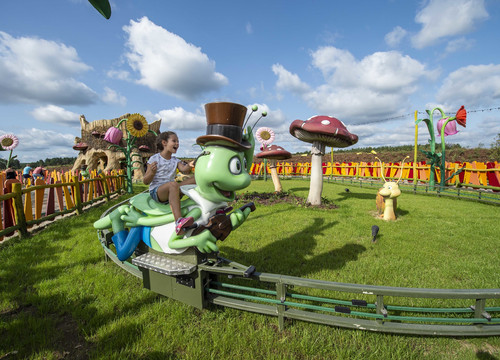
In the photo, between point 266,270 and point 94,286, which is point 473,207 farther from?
point 94,286

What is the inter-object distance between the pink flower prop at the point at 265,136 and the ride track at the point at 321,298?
34.4 feet

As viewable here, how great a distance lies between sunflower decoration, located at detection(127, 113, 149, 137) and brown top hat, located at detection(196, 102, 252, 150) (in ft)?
30.3

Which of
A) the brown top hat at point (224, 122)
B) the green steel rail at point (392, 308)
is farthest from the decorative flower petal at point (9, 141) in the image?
the green steel rail at point (392, 308)

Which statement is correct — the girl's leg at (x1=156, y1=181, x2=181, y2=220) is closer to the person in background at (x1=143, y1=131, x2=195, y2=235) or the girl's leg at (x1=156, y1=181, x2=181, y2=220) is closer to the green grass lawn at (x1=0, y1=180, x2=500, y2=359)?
the person in background at (x1=143, y1=131, x2=195, y2=235)

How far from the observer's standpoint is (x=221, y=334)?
2.13 m

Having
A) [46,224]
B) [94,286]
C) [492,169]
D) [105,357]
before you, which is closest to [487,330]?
[105,357]

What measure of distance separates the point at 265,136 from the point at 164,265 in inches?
439

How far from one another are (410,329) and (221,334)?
160 cm

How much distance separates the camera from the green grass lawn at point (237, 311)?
6.52 ft

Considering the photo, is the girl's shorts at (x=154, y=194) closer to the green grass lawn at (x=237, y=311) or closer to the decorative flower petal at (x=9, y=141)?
the green grass lawn at (x=237, y=311)

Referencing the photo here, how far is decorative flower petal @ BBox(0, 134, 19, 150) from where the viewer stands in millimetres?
13016

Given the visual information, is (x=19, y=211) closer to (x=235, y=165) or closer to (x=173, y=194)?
(x=173, y=194)

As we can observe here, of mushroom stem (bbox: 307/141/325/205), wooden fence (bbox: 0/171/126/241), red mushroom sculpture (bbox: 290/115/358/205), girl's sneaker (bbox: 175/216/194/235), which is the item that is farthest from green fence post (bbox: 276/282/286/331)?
mushroom stem (bbox: 307/141/325/205)

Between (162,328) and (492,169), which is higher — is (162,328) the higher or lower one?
the lower one
